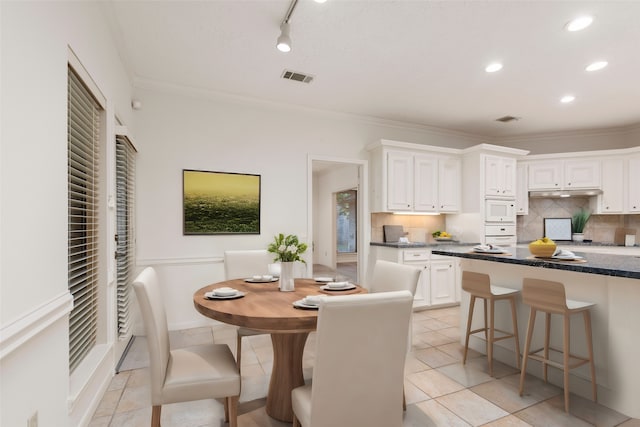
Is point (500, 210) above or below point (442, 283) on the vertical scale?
above

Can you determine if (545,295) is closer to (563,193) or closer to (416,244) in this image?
(416,244)

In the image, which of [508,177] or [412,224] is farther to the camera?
[412,224]

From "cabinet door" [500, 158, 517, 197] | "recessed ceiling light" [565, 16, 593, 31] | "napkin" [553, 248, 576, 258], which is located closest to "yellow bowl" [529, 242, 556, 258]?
"napkin" [553, 248, 576, 258]

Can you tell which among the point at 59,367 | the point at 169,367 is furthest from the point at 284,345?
the point at 59,367

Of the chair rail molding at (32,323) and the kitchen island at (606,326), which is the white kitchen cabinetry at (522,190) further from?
the chair rail molding at (32,323)

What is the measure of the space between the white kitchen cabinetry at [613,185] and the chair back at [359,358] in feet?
18.8

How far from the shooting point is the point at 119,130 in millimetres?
2697

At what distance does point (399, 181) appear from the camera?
4.74 meters

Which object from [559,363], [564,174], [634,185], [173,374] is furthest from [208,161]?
[634,185]

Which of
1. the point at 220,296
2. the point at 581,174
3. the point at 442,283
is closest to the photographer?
the point at 220,296

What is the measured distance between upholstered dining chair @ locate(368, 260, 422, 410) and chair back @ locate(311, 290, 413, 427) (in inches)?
27.1

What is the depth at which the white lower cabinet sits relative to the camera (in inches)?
176

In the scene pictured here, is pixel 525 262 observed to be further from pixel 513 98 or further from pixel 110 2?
pixel 110 2

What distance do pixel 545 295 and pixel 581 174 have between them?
4292mm
